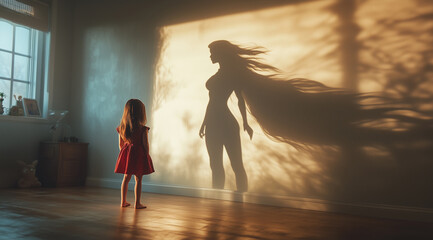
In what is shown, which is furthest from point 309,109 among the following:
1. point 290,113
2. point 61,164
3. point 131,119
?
point 61,164

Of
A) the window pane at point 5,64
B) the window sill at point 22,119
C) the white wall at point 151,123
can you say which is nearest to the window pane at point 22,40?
the window pane at point 5,64

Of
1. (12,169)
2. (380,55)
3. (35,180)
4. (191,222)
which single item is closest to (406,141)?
(380,55)

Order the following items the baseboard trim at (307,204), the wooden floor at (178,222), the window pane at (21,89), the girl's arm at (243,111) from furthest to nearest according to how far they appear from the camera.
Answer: the window pane at (21,89) < the girl's arm at (243,111) < the baseboard trim at (307,204) < the wooden floor at (178,222)

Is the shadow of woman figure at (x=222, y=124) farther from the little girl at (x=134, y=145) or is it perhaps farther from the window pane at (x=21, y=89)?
the window pane at (x=21, y=89)

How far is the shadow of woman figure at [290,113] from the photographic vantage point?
10.9 feet

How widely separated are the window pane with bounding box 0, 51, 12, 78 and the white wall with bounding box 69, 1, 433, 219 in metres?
0.86

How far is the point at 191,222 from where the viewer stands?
9.33 feet

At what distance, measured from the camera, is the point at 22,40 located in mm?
5238

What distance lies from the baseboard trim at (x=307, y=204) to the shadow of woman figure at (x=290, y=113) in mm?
129

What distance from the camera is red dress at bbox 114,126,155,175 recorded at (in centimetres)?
338

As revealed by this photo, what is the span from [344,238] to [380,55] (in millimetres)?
1781

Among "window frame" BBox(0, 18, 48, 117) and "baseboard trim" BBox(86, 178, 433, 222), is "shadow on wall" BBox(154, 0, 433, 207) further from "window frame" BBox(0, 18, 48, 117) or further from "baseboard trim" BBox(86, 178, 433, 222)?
"window frame" BBox(0, 18, 48, 117)

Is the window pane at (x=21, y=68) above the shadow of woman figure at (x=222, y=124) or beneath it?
above

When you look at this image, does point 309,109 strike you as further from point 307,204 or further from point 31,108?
point 31,108
